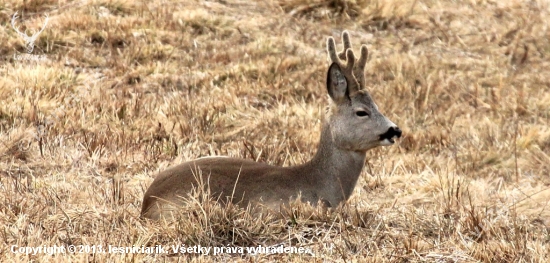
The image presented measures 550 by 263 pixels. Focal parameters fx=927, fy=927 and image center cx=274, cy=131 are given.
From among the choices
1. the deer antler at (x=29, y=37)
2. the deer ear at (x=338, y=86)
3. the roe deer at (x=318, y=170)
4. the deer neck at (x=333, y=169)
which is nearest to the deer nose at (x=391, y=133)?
the roe deer at (x=318, y=170)

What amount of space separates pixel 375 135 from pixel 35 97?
481 centimetres

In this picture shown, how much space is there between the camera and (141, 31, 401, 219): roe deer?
6.28 meters

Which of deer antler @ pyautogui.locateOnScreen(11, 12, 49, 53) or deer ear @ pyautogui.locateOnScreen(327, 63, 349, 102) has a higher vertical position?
deer ear @ pyautogui.locateOnScreen(327, 63, 349, 102)

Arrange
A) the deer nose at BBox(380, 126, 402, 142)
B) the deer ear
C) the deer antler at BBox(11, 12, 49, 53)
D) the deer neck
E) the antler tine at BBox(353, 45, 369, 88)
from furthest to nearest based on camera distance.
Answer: the deer antler at BBox(11, 12, 49, 53) < the antler tine at BBox(353, 45, 369, 88) < the deer ear < the deer nose at BBox(380, 126, 402, 142) < the deer neck

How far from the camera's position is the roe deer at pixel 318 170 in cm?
628

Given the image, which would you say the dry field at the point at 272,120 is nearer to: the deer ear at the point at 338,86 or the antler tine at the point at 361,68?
the deer ear at the point at 338,86

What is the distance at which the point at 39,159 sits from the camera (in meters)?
8.34

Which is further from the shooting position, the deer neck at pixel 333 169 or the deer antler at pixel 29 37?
the deer antler at pixel 29 37

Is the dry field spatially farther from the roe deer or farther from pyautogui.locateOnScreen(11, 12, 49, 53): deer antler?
the roe deer

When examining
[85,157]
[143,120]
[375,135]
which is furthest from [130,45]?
[375,135]

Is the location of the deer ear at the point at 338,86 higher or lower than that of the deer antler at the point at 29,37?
higher

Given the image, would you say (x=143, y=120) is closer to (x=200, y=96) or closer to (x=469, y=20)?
(x=200, y=96)

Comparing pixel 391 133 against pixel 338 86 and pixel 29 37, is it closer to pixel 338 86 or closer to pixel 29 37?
pixel 338 86

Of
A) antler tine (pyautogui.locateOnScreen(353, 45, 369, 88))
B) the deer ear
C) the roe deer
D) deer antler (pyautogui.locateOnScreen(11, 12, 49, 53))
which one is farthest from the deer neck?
deer antler (pyautogui.locateOnScreen(11, 12, 49, 53))
